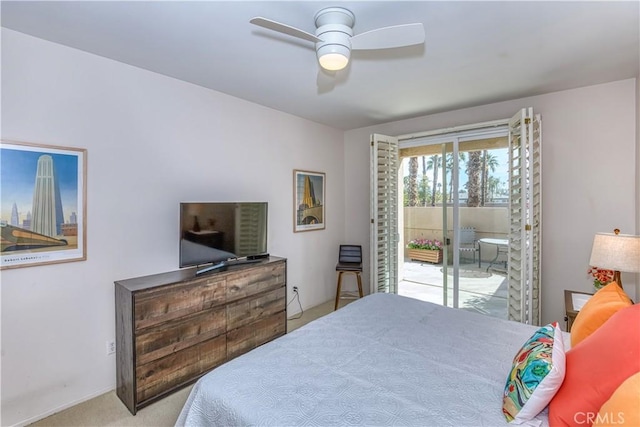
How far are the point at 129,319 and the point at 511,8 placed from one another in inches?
123

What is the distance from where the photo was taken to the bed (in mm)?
1214

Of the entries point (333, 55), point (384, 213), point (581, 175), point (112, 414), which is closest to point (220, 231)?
point (112, 414)

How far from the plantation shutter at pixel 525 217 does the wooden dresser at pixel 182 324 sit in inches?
97.4

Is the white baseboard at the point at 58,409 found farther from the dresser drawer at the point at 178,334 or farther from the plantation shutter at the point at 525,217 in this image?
the plantation shutter at the point at 525,217

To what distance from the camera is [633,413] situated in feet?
2.62

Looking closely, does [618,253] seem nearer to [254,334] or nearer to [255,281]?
[255,281]

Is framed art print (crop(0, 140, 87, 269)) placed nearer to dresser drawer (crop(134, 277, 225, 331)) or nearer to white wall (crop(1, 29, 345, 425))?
white wall (crop(1, 29, 345, 425))

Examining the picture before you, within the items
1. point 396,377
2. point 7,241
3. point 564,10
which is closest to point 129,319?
point 7,241

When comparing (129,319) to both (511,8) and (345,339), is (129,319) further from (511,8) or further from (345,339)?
(511,8)

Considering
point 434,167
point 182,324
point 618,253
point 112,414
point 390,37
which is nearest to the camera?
point 390,37

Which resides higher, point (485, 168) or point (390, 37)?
point (390, 37)

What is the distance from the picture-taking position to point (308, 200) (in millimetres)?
4137

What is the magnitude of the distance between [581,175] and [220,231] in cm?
352

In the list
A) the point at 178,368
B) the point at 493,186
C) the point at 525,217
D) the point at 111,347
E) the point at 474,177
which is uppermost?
the point at 474,177
